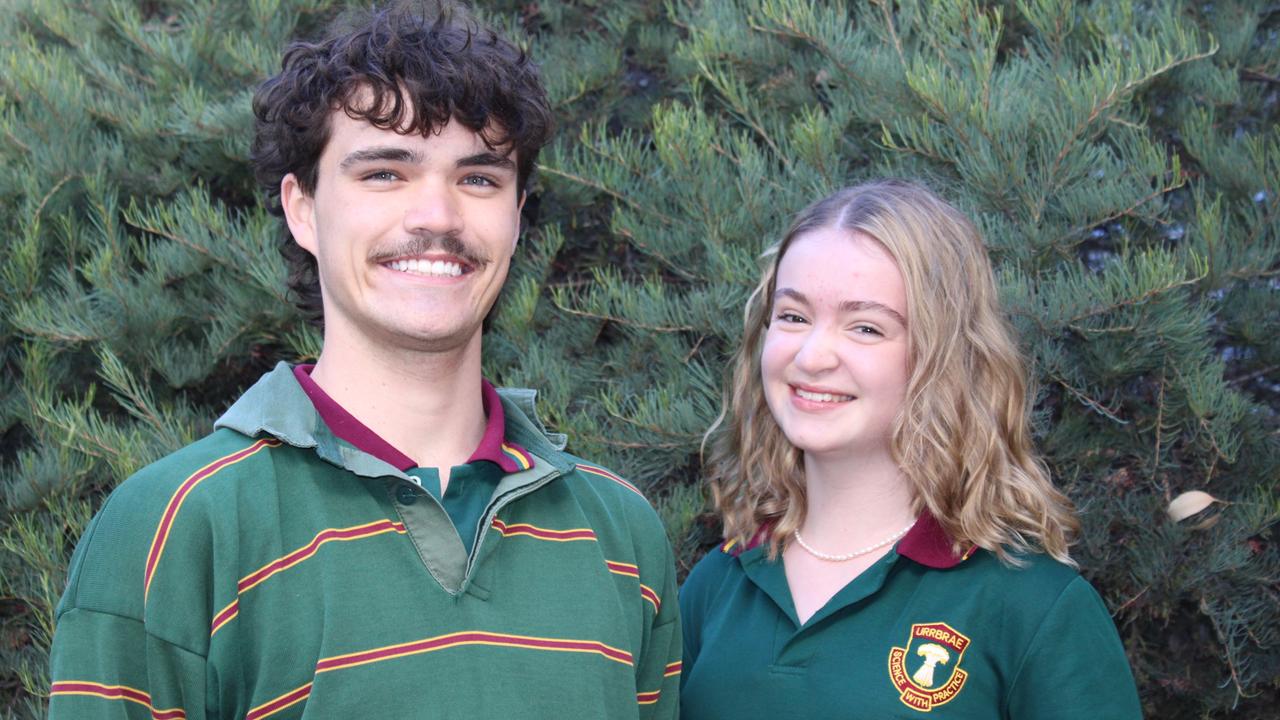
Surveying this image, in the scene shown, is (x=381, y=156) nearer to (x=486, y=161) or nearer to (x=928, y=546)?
(x=486, y=161)

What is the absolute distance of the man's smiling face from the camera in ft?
6.42

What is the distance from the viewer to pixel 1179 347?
2.88 meters

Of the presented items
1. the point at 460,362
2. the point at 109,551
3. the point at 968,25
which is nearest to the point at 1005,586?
the point at 460,362

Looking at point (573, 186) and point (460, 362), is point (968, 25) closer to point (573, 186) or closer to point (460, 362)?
point (573, 186)

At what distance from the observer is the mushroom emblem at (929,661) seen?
2041mm

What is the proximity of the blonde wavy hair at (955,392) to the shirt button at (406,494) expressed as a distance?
821 mm

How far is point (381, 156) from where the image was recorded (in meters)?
1.99

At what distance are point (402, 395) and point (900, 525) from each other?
2.99 feet

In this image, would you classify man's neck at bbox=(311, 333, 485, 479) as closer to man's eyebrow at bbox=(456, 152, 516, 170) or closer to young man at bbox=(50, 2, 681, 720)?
young man at bbox=(50, 2, 681, 720)

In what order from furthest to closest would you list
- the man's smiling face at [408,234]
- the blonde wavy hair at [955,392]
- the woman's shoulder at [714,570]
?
1. the woman's shoulder at [714,570]
2. the blonde wavy hair at [955,392]
3. the man's smiling face at [408,234]

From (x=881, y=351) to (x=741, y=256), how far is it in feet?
2.62

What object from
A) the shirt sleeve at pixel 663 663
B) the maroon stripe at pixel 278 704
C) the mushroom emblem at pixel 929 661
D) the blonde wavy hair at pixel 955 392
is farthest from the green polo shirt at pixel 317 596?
the blonde wavy hair at pixel 955 392

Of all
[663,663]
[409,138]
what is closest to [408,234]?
[409,138]

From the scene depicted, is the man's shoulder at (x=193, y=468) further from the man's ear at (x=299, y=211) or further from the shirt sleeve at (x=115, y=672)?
the man's ear at (x=299, y=211)
